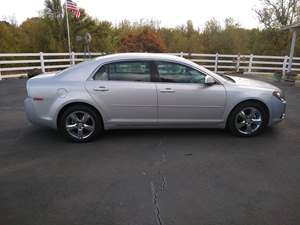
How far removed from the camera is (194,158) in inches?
146

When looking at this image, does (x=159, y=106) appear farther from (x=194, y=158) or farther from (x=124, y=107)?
(x=194, y=158)

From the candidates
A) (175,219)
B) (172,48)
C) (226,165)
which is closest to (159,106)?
(226,165)

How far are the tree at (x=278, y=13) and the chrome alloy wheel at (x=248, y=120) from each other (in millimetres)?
21674

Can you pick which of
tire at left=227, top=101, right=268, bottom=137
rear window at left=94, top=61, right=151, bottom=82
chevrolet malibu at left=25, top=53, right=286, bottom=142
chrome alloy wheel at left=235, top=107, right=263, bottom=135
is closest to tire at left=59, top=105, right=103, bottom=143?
chevrolet malibu at left=25, top=53, right=286, bottom=142

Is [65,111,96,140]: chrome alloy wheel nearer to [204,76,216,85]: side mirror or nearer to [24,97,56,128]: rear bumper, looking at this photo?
[24,97,56,128]: rear bumper

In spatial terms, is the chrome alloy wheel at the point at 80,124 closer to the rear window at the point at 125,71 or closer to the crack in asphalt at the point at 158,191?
the rear window at the point at 125,71

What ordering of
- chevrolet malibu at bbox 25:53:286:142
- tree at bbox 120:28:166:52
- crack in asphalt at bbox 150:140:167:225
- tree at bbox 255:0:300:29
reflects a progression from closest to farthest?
crack in asphalt at bbox 150:140:167:225
chevrolet malibu at bbox 25:53:286:142
tree at bbox 255:0:300:29
tree at bbox 120:28:166:52

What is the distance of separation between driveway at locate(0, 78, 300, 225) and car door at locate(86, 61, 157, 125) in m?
0.48

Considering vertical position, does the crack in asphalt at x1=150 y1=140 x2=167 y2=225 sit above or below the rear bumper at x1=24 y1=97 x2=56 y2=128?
below

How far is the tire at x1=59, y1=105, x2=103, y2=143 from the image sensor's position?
423 cm

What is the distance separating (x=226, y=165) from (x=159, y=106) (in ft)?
4.83

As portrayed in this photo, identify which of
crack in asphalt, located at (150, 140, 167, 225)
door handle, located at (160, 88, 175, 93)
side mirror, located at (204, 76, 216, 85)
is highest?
side mirror, located at (204, 76, 216, 85)

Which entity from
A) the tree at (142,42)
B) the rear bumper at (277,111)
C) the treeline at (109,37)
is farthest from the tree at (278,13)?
the rear bumper at (277,111)

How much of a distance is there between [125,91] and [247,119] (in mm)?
2235
